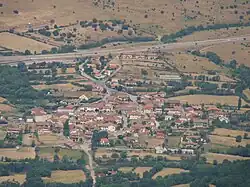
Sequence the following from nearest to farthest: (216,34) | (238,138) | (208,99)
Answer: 1. (238,138)
2. (208,99)
3. (216,34)

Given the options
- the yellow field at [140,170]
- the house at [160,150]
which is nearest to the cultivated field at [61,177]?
the yellow field at [140,170]

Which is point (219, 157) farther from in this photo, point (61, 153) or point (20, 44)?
point (20, 44)

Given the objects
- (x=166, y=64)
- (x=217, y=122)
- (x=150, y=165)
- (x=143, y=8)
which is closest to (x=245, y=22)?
(x=143, y=8)

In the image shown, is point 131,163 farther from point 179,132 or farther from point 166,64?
point 166,64

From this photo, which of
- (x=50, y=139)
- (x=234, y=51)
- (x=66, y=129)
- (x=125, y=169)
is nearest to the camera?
(x=125, y=169)

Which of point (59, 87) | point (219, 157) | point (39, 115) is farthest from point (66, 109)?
point (219, 157)
